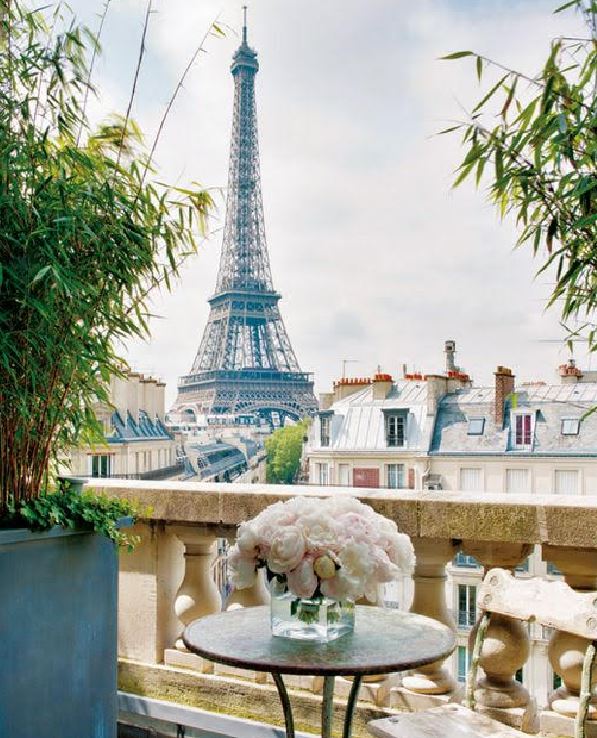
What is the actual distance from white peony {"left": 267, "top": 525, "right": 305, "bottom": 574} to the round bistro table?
0.67 feet

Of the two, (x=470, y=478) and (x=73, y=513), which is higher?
(x=73, y=513)

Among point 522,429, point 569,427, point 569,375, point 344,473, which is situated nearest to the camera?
point 569,427

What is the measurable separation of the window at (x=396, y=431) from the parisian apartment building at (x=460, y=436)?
3 cm

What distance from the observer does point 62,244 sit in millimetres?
2088

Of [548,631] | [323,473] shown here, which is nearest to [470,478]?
[323,473]

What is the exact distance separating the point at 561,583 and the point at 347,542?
0.67m

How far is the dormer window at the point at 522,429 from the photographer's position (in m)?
22.8

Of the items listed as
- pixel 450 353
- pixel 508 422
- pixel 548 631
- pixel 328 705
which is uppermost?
pixel 450 353

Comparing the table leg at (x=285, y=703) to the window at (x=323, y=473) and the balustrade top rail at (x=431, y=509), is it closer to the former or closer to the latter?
the balustrade top rail at (x=431, y=509)

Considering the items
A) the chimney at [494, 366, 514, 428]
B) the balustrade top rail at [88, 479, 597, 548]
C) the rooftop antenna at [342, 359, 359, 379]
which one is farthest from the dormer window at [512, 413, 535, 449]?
the balustrade top rail at [88, 479, 597, 548]

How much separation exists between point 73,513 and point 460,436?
22.1 metres

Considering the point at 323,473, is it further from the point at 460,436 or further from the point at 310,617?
the point at 310,617

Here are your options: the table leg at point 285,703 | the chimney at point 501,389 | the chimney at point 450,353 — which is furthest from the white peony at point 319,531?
the chimney at point 450,353

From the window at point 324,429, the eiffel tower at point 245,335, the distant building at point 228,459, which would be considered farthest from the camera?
the eiffel tower at point 245,335
